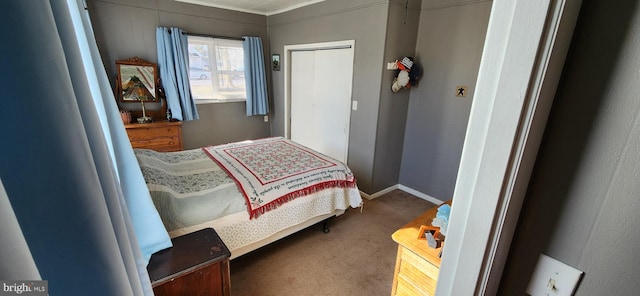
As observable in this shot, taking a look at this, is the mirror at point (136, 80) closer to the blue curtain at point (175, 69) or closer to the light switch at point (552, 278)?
the blue curtain at point (175, 69)

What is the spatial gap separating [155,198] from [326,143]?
245 centimetres

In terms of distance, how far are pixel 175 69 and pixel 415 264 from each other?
3.68 meters

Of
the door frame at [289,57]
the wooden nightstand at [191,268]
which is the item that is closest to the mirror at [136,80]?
the door frame at [289,57]

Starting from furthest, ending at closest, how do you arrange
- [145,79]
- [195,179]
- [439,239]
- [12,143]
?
1. [145,79]
2. [195,179]
3. [439,239]
4. [12,143]

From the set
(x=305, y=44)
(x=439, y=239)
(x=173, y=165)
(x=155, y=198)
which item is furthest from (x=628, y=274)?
(x=305, y=44)

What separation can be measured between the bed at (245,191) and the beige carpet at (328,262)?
21cm

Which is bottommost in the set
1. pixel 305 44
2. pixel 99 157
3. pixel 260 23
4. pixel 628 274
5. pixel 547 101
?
pixel 628 274

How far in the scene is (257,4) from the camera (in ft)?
11.9

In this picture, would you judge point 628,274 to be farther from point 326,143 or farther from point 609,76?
point 326,143

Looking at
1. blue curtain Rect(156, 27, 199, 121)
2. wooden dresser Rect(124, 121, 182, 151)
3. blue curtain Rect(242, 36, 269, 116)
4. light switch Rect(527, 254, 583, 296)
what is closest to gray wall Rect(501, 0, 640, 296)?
light switch Rect(527, 254, 583, 296)

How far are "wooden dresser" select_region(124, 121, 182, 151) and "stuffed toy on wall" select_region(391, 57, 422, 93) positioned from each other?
2.84 m

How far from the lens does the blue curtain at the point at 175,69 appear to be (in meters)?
3.34

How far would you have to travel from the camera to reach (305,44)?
3.60 m

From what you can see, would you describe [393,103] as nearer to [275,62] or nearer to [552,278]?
[275,62]
